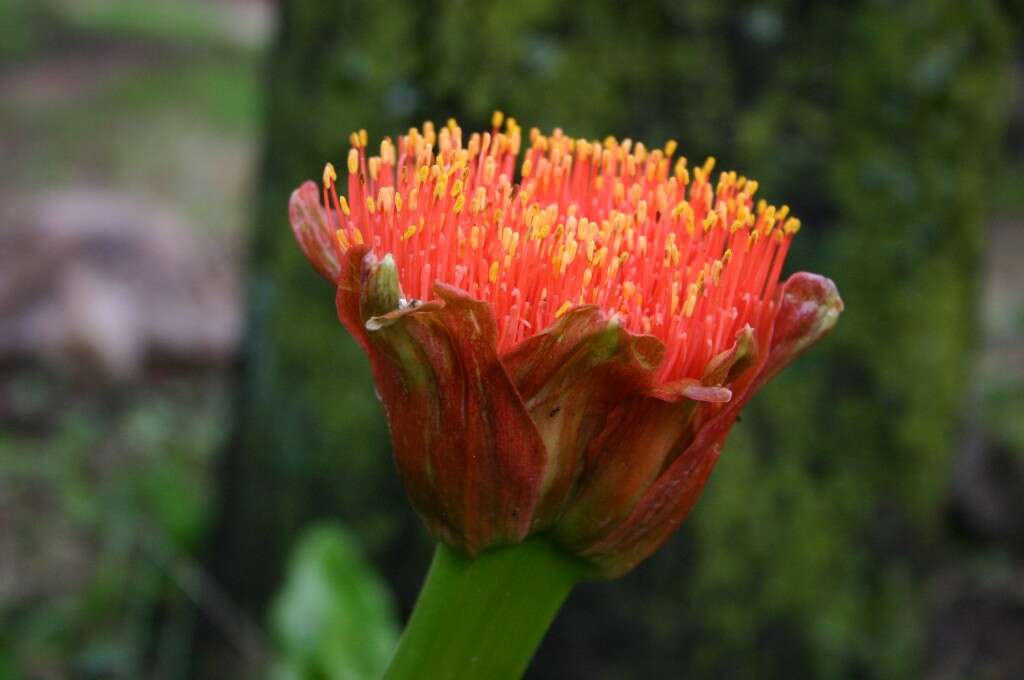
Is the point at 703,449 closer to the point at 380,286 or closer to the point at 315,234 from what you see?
the point at 380,286

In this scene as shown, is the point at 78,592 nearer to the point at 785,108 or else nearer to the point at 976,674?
the point at 785,108

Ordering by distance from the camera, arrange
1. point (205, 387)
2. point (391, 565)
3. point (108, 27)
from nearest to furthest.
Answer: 1. point (391, 565)
2. point (205, 387)
3. point (108, 27)

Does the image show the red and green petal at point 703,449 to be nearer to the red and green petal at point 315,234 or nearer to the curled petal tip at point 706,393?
the curled petal tip at point 706,393

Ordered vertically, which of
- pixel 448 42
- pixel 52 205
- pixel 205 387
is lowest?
pixel 205 387

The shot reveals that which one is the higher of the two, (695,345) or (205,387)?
(695,345)

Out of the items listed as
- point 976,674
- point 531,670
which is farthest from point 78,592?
point 976,674

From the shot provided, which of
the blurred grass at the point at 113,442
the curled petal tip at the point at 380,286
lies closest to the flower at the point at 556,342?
the curled petal tip at the point at 380,286

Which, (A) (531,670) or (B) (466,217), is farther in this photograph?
(A) (531,670)
